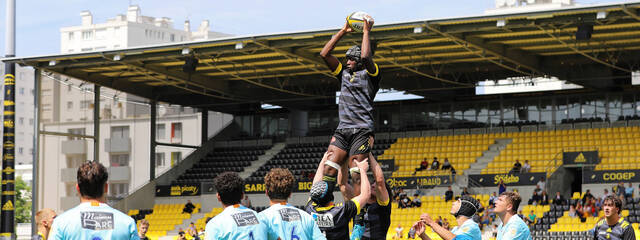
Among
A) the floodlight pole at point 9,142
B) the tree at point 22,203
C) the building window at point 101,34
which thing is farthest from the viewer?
the building window at point 101,34

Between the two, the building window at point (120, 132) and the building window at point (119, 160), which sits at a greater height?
the building window at point (120, 132)

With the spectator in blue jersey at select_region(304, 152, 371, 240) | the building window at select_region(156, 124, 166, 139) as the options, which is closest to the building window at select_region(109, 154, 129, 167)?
the building window at select_region(156, 124, 166, 139)

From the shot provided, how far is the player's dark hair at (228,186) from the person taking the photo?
698 centimetres

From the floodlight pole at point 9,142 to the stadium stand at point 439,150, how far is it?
15409 millimetres

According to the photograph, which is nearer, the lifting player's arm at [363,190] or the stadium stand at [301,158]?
the lifting player's arm at [363,190]

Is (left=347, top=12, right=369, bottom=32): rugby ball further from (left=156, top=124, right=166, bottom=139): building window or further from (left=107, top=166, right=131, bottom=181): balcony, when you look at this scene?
(left=107, top=166, right=131, bottom=181): balcony

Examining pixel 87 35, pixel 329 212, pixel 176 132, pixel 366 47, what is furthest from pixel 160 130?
pixel 329 212

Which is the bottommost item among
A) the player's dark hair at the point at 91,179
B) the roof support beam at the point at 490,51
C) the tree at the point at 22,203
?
the tree at the point at 22,203

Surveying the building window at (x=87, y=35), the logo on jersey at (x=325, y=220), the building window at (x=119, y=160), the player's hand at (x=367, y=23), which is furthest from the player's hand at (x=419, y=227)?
the building window at (x=87, y=35)

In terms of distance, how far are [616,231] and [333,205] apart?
15.0 feet

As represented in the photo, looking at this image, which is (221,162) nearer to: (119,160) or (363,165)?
(119,160)

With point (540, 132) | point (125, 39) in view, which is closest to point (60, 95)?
point (125, 39)

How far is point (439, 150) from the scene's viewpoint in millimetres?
39250

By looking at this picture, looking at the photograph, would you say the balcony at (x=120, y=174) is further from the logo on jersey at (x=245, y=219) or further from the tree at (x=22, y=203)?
the logo on jersey at (x=245, y=219)
